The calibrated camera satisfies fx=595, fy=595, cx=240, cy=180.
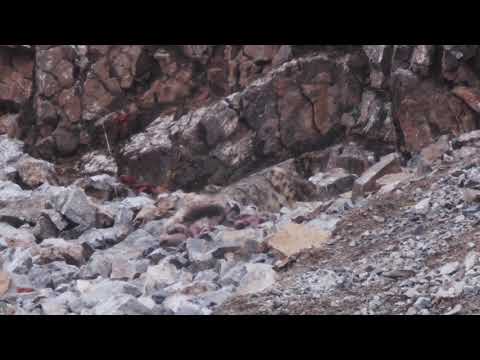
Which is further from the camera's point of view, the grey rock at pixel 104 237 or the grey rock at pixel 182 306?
the grey rock at pixel 104 237

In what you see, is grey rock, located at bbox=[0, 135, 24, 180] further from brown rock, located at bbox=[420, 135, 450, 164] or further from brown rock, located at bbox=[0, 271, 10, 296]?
brown rock, located at bbox=[420, 135, 450, 164]

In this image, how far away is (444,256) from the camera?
6434 mm

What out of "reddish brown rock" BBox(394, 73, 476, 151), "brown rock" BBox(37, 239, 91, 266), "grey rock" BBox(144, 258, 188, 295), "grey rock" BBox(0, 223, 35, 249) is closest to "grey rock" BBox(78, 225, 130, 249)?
"brown rock" BBox(37, 239, 91, 266)

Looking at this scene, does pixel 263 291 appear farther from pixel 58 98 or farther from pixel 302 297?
pixel 58 98

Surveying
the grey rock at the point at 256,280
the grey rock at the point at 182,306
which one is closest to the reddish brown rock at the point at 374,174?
the grey rock at the point at 256,280

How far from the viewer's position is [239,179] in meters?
12.3

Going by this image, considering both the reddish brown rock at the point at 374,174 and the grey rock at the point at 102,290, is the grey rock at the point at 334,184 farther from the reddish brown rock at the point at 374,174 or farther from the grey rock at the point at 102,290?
the grey rock at the point at 102,290

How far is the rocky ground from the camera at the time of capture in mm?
6676

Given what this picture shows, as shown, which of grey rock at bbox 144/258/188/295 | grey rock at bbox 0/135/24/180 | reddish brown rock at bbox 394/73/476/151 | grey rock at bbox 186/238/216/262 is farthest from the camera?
grey rock at bbox 0/135/24/180

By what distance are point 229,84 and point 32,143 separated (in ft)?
16.5

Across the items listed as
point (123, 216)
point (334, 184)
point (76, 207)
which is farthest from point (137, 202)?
point (334, 184)

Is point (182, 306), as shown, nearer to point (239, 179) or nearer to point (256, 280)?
point (256, 280)

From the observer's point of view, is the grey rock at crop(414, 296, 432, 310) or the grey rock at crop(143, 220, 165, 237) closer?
the grey rock at crop(414, 296, 432, 310)

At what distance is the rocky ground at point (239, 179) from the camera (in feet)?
21.9
